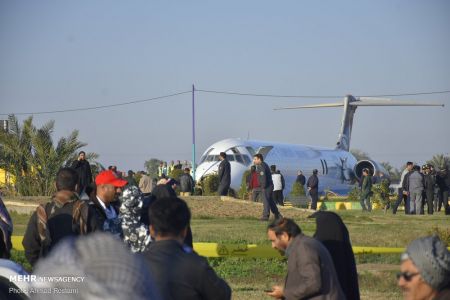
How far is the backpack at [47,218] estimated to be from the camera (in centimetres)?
738

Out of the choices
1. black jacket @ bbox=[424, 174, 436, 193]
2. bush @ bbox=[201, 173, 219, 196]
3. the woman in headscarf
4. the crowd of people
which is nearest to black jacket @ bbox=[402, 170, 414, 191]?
black jacket @ bbox=[424, 174, 436, 193]

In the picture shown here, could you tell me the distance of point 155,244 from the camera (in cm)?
545

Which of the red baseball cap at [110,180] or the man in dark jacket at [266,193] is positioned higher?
the red baseball cap at [110,180]

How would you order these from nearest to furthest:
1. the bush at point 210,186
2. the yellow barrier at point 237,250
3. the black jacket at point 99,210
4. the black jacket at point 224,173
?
1. the black jacket at point 99,210
2. the yellow barrier at point 237,250
3. the black jacket at point 224,173
4. the bush at point 210,186

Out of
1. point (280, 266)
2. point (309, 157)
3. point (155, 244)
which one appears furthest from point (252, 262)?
point (309, 157)

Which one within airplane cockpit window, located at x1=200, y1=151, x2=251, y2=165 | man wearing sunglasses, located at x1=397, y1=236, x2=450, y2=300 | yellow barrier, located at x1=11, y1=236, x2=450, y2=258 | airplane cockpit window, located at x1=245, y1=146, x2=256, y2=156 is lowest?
yellow barrier, located at x1=11, y1=236, x2=450, y2=258

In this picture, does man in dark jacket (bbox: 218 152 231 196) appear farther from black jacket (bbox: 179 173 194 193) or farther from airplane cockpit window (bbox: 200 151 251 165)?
airplane cockpit window (bbox: 200 151 251 165)

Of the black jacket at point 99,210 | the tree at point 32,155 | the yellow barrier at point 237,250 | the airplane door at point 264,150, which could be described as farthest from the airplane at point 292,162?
the black jacket at point 99,210

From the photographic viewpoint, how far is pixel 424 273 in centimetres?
414

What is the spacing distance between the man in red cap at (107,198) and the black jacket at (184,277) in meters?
2.73

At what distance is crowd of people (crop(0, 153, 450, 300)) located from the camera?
2.64 m

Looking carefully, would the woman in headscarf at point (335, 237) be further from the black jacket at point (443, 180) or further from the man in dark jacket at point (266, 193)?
the black jacket at point (443, 180)

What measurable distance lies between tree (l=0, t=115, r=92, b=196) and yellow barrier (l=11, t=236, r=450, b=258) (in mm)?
15644

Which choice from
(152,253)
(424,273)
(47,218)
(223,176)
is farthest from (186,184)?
(424,273)
